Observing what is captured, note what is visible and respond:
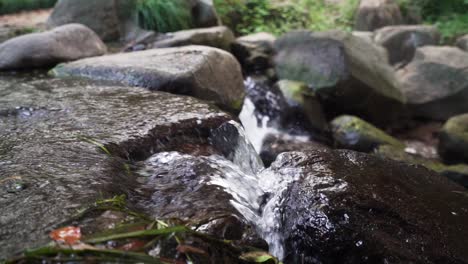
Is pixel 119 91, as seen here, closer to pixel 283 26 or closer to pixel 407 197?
pixel 407 197

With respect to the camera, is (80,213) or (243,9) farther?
(243,9)

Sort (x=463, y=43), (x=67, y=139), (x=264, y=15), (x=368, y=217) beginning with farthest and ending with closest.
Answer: (x=264, y=15) < (x=463, y=43) < (x=67, y=139) < (x=368, y=217)

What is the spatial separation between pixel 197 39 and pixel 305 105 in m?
1.90

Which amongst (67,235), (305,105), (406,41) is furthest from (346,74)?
(67,235)

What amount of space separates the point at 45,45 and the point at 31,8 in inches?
254

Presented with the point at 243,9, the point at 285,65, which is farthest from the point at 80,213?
the point at 243,9

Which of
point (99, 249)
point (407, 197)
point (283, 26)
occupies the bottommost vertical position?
point (283, 26)

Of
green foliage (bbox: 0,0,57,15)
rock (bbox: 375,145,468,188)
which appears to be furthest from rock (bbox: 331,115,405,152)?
green foliage (bbox: 0,0,57,15)

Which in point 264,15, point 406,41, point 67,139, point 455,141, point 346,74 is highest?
point 67,139

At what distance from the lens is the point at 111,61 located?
12.5ft

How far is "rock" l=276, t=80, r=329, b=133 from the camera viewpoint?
5.47 metres

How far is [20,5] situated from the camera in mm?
9547

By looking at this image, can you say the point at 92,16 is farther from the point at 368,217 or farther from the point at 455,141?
the point at 368,217

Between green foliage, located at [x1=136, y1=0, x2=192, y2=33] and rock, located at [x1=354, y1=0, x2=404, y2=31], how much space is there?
543 centimetres
